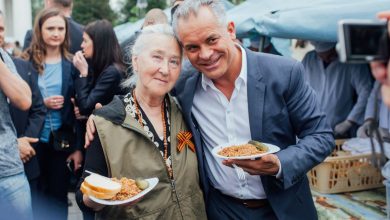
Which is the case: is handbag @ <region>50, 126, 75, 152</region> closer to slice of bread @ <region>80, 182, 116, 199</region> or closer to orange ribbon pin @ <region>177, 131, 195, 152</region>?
orange ribbon pin @ <region>177, 131, 195, 152</region>

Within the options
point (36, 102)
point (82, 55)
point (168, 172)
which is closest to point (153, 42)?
point (168, 172)

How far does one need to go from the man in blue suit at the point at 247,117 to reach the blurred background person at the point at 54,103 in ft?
7.14

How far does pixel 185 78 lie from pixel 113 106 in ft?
1.91

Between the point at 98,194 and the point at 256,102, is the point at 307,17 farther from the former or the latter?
the point at 98,194

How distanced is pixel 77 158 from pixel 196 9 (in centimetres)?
257

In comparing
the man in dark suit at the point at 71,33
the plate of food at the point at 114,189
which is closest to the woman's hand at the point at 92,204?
the plate of food at the point at 114,189

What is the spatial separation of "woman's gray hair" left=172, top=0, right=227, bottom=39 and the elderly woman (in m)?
0.10

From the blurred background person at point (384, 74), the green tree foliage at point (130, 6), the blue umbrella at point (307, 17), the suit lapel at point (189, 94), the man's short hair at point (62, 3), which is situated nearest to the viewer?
the blurred background person at point (384, 74)

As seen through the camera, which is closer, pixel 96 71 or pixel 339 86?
pixel 96 71

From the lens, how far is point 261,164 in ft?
6.88

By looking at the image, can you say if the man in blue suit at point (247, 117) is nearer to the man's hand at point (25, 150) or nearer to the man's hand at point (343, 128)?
the man's hand at point (25, 150)

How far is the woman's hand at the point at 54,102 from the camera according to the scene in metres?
4.11

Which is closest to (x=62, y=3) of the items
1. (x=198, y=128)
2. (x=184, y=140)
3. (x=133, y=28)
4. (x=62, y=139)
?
(x=62, y=139)

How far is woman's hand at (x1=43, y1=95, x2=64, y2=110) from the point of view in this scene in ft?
13.5
